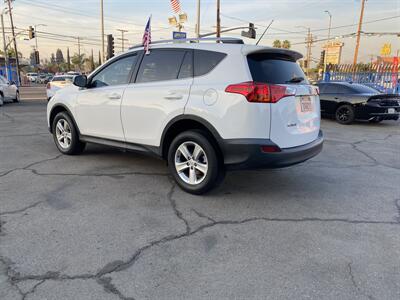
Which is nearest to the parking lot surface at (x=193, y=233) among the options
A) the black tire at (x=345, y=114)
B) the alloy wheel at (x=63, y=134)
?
the alloy wheel at (x=63, y=134)

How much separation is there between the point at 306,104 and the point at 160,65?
6.58 feet

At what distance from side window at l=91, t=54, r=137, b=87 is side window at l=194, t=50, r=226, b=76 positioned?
1.20 meters

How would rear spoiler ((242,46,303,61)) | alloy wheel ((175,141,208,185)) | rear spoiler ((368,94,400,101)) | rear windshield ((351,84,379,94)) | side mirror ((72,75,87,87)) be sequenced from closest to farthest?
1. rear spoiler ((242,46,303,61))
2. alloy wheel ((175,141,208,185))
3. side mirror ((72,75,87,87))
4. rear spoiler ((368,94,400,101))
5. rear windshield ((351,84,379,94))

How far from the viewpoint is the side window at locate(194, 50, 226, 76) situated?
3.97 m

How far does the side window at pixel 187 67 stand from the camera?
4195 mm

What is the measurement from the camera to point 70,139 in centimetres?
595

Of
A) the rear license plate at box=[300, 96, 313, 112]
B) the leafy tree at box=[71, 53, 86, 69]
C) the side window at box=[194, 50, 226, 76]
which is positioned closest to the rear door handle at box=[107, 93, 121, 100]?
the side window at box=[194, 50, 226, 76]

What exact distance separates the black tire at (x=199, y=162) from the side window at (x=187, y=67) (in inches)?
28.6

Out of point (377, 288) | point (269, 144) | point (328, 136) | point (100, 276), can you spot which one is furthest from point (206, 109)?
point (328, 136)

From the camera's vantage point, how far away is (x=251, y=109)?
3609mm

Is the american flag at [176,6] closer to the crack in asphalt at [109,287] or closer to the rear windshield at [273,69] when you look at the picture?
the rear windshield at [273,69]

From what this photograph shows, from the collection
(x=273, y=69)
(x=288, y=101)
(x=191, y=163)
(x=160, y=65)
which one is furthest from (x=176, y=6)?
(x=288, y=101)

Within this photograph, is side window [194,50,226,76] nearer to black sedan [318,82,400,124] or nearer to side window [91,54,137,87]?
side window [91,54,137,87]

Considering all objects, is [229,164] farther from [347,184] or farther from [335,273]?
[347,184]
